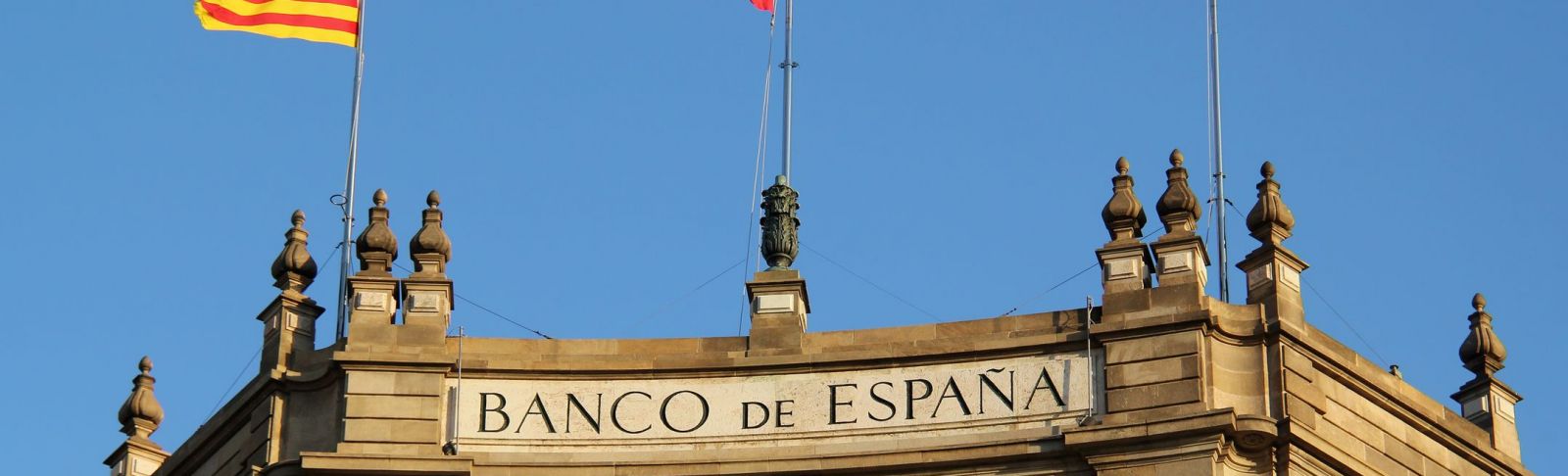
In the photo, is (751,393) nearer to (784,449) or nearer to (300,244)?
(784,449)

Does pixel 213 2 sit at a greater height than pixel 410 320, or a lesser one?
greater

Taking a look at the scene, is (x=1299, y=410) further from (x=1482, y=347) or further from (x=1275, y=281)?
(x=1482, y=347)

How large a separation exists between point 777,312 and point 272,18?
928 cm

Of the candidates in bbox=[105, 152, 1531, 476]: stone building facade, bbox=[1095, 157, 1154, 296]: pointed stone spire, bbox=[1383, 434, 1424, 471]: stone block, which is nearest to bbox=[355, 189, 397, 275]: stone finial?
bbox=[105, 152, 1531, 476]: stone building facade

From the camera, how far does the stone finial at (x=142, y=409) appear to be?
46469mm

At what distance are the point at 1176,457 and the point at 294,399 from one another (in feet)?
36.3

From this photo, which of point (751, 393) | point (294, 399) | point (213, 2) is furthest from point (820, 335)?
point (213, 2)

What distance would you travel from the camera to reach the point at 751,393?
41188 mm

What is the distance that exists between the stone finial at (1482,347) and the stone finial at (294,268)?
15.6m

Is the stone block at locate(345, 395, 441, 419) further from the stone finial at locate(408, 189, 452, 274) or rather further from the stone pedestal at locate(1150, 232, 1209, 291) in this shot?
the stone pedestal at locate(1150, 232, 1209, 291)

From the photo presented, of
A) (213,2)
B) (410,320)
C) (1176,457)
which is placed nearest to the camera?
(1176,457)

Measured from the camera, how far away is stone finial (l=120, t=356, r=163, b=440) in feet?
152

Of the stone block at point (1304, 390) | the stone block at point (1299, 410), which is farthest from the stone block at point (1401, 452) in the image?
the stone block at point (1299, 410)

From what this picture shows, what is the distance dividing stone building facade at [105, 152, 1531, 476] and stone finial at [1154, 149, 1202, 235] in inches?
1.4
